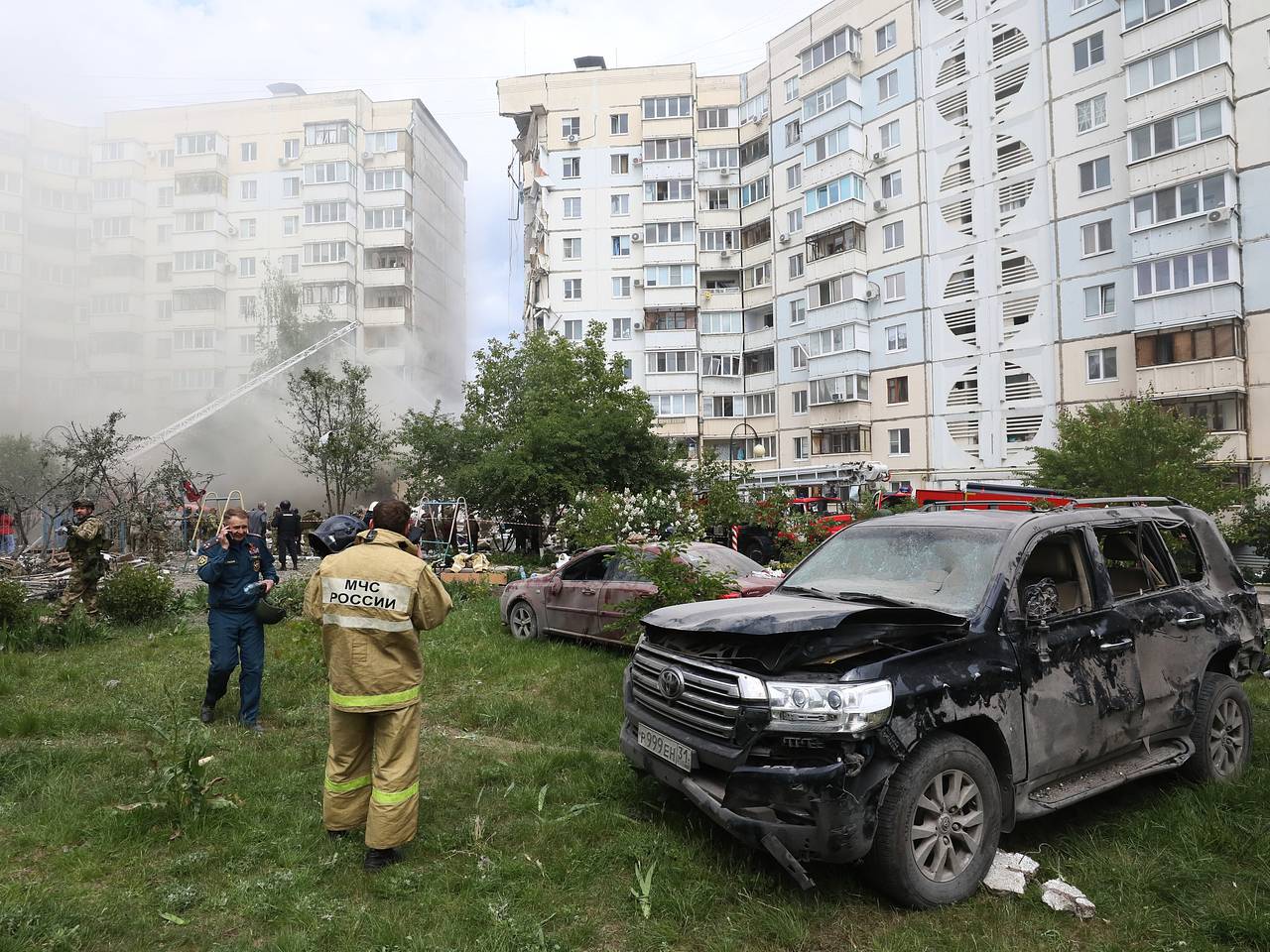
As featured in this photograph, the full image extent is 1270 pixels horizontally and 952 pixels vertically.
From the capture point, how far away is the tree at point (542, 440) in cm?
2289

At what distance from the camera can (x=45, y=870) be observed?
3.84 m

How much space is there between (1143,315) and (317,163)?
5232 centimetres

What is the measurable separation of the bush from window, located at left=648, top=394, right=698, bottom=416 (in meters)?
34.4

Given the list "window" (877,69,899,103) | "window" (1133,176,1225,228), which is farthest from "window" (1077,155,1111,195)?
"window" (877,69,899,103)

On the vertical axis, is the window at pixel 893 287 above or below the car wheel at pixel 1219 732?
above

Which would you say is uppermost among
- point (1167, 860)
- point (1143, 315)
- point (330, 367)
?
point (330, 367)

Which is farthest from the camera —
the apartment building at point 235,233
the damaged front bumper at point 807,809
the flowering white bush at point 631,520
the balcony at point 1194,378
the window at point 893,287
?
the apartment building at point 235,233

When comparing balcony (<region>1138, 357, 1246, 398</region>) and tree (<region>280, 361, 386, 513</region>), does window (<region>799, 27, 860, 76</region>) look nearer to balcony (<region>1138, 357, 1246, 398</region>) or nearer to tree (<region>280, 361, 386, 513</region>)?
balcony (<region>1138, 357, 1246, 398</region>)

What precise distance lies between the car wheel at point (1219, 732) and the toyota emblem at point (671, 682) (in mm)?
3321

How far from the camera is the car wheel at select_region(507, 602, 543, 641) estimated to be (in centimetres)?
1023

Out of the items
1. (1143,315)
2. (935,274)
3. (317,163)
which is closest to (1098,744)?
(1143,315)

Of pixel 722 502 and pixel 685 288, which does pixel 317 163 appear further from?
pixel 722 502

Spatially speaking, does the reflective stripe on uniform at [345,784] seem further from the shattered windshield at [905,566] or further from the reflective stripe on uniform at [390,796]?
the shattered windshield at [905,566]

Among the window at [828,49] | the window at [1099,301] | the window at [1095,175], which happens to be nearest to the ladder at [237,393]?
the window at [828,49]
